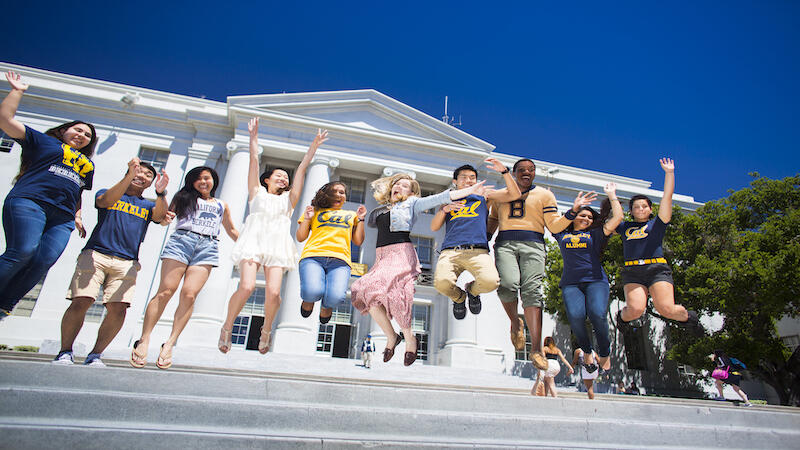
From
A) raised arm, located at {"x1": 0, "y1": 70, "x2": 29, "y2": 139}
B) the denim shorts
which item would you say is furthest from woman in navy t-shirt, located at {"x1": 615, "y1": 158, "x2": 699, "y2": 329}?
raised arm, located at {"x1": 0, "y1": 70, "x2": 29, "y2": 139}

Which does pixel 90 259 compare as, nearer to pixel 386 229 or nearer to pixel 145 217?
pixel 145 217

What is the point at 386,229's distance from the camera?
18.5 ft

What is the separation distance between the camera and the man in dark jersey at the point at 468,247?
539 cm

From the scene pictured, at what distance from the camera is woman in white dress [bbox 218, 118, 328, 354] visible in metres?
5.16

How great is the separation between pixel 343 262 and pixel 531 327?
252 centimetres

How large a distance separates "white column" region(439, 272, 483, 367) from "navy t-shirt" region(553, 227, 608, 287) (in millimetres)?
13904

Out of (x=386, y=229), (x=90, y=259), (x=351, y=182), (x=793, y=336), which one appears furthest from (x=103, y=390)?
(x=793, y=336)

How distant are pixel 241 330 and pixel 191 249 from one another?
16.5 metres

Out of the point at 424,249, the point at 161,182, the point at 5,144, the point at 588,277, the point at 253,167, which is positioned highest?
the point at 5,144

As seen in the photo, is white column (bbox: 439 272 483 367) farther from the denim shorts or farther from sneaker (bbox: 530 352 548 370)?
the denim shorts

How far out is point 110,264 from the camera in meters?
4.85

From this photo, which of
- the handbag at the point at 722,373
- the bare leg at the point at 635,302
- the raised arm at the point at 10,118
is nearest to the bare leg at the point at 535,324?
the bare leg at the point at 635,302

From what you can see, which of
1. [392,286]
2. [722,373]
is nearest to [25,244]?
[392,286]

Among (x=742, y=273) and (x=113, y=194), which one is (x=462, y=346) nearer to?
(x=742, y=273)
